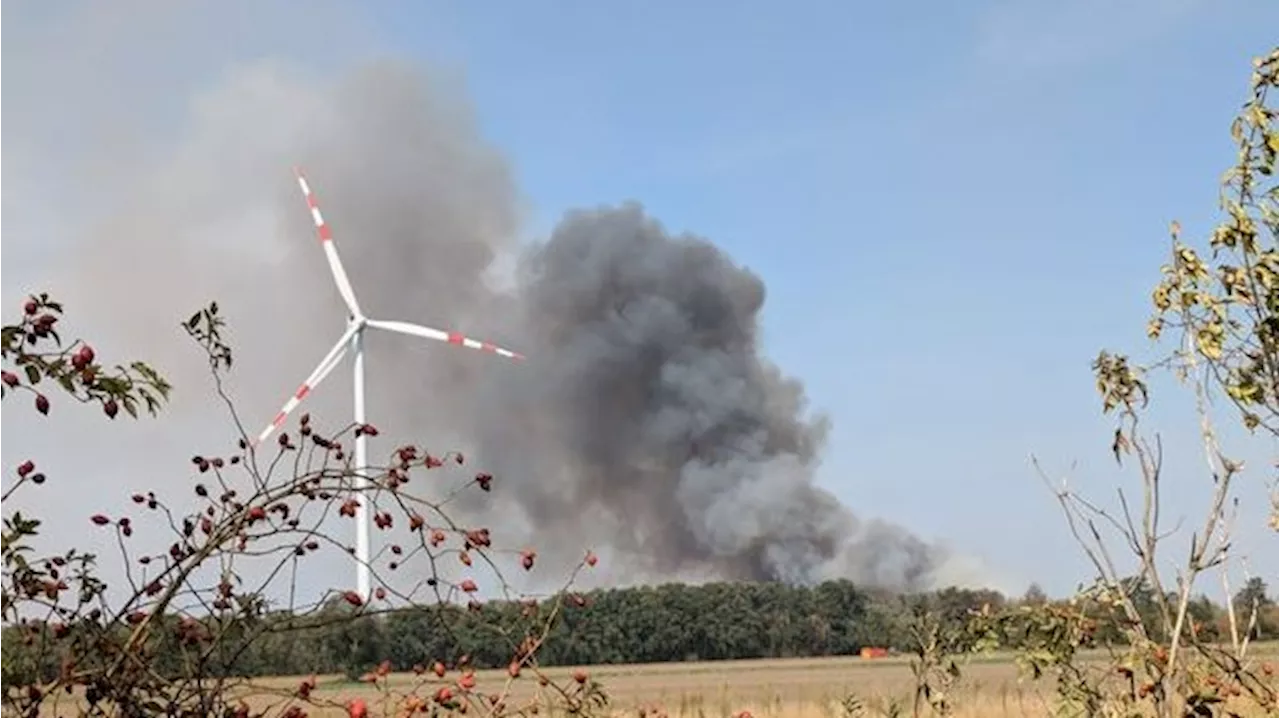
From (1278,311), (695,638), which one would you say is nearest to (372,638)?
(1278,311)

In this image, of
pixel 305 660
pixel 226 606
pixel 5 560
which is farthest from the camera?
pixel 305 660

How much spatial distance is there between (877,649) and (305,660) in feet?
260

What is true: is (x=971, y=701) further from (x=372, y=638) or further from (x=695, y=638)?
(x=695, y=638)

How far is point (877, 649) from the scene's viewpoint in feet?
270

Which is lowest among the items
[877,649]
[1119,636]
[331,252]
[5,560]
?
[5,560]

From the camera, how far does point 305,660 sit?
5.74 metres

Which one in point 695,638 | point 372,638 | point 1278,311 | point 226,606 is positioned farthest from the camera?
point 695,638

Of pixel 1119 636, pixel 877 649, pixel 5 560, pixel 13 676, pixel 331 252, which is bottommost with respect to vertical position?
pixel 13 676

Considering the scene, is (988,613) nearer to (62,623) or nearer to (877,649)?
(62,623)

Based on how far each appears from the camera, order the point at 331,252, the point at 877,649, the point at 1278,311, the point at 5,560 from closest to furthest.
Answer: the point at 5,560 → the point at 1278,311 → the point at 331,252 → the point at 877,649

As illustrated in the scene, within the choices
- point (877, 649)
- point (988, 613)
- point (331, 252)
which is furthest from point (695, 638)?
point (988, 613)

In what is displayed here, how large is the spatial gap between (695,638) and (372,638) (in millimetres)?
88833

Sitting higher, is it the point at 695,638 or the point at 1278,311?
the point at 695,638

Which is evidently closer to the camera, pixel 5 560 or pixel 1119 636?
pixel 5 560
